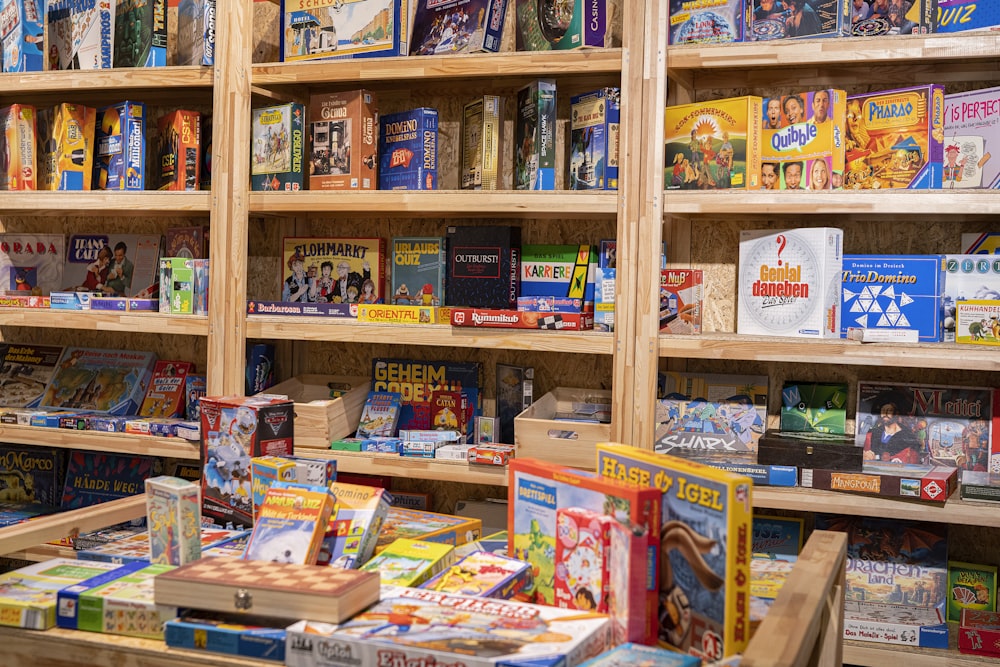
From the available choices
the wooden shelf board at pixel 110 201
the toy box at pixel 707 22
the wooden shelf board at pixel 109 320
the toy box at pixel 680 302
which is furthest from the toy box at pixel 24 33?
the toy box at pixel 680 302

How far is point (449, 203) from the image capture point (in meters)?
3.20

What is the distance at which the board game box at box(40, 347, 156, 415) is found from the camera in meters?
3.83

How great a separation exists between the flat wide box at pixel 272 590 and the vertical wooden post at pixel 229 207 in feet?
6.33

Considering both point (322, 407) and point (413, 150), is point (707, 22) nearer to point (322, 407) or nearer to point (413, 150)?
point (413, 150)

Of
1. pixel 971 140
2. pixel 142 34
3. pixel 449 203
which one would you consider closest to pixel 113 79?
pixel 142 34

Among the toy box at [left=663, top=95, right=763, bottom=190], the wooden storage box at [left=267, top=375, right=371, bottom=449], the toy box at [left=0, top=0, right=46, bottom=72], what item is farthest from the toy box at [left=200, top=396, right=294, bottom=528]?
the toy box at [left=0, top=0, right=46, bottom=72]

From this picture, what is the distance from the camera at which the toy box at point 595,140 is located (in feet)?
10.1

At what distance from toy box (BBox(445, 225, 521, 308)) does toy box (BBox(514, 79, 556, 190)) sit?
0.66ft

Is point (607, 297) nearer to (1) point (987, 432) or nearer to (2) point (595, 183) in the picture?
(2) point (595, 183)

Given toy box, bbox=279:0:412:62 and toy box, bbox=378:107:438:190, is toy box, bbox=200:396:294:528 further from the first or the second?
toy box, bbox=279:0:412:62

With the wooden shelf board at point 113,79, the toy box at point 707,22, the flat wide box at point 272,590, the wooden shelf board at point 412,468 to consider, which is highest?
the toy box at point 707,22

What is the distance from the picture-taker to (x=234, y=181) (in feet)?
11.3

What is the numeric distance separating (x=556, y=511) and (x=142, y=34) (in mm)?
2784

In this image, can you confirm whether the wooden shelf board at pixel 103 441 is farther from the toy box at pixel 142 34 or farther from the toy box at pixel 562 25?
the toy box at pixel 562 25
